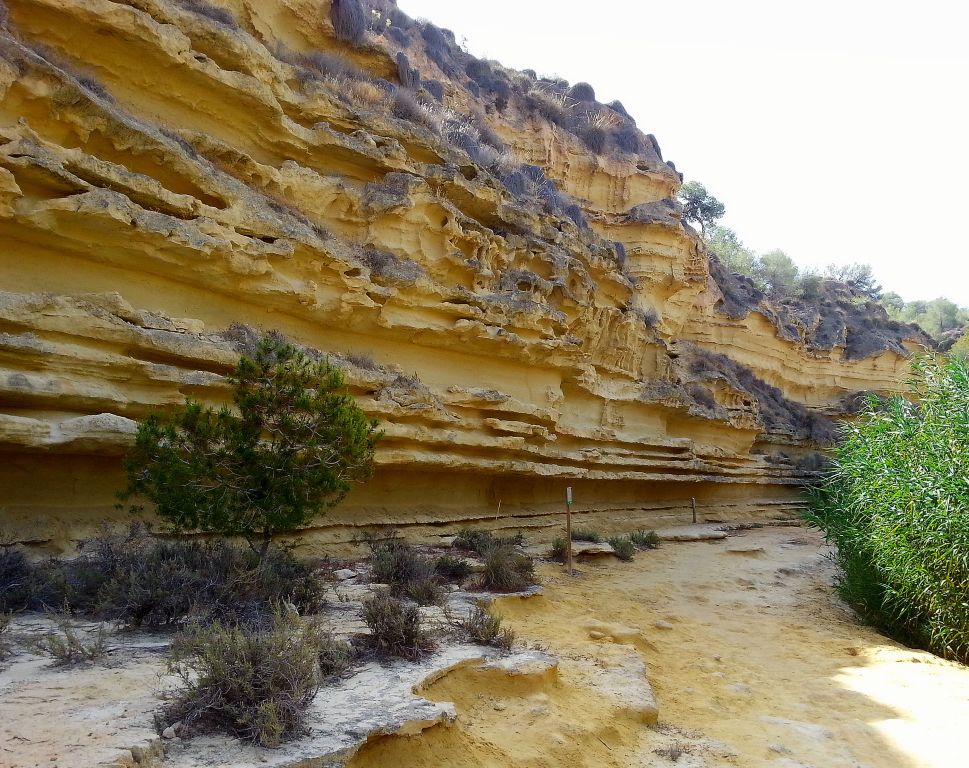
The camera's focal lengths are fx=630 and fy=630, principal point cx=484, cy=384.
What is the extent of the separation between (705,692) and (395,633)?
3.59 m

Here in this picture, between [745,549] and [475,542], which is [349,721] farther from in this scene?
[745,549]

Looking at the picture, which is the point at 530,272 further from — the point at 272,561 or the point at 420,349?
the point at 272,561

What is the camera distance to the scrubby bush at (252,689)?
3.47 metres

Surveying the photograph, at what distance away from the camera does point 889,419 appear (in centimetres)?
1011

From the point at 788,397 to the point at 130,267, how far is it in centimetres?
3103

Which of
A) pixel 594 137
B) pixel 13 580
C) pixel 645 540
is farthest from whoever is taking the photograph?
pixel 594 137

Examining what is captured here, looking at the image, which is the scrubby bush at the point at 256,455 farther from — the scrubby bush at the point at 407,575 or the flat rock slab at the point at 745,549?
the flat rock slab at the point at 745,549

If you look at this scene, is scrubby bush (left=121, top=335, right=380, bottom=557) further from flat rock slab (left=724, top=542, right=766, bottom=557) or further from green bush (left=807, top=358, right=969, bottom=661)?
flat rock slab (left=724, top=542, right=766, bottom=557)

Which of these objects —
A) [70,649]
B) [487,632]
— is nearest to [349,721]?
[70,649]

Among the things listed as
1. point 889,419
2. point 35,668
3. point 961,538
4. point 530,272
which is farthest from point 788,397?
point 35,668

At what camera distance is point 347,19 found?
14.6 m

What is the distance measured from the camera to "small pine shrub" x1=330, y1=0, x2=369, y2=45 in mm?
14508

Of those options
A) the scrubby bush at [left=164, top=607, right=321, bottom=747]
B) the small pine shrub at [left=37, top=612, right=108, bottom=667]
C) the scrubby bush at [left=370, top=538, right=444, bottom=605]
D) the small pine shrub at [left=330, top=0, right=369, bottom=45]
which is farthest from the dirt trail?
the small pine shrub at [left=330, top=0, right=369, bottom=45]

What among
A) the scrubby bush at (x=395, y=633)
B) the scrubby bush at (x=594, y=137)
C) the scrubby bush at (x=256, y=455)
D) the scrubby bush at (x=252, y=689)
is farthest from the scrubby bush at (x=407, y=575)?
the scrubby bush at (x=594, y=137)
